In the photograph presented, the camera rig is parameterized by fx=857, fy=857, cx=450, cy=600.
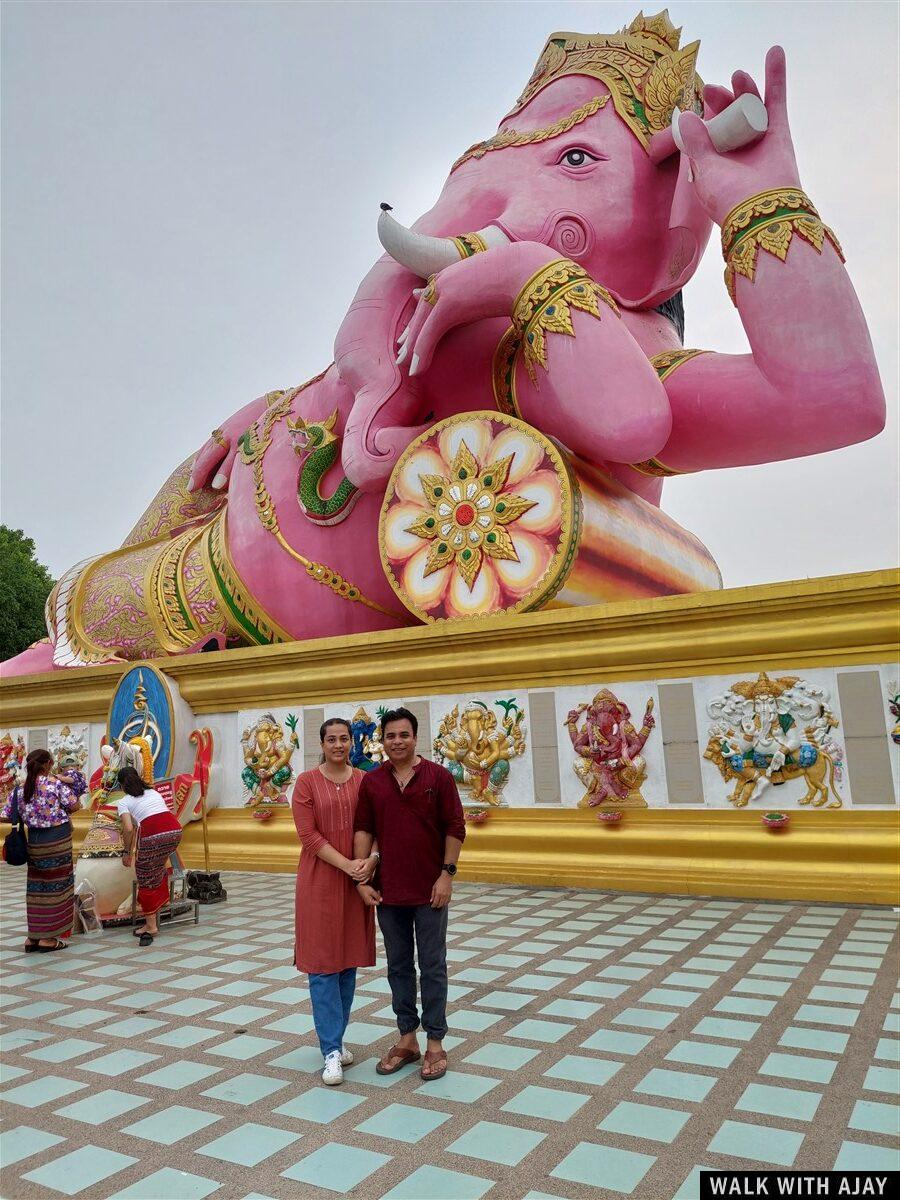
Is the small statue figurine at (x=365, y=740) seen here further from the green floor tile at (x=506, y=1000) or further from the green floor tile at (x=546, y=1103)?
the green floor tile at (x=546, y=1103)

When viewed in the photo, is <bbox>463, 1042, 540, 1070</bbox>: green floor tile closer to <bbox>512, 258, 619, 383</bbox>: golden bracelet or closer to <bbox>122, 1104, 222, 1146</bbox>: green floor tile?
<bbox>122, 1104, 222, 1146</bbox>: green floor tile

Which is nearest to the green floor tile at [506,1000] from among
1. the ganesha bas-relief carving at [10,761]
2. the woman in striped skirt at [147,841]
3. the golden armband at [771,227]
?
the woman in striped skirt at [147,841]

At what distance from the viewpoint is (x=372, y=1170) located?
87.2 inches

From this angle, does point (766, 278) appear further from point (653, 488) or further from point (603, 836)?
point (603, 836)

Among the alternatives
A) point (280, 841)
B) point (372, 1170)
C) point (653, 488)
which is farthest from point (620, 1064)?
point (653, 488)

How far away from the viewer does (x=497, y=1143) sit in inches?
91.5

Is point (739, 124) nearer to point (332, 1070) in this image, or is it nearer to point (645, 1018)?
point (645, 1018)

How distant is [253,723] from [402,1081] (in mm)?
5587

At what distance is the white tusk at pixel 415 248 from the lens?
7.37 meters

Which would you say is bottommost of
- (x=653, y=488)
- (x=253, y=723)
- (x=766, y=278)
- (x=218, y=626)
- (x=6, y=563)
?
(x=253, y=723)

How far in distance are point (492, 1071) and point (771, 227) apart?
6.13m

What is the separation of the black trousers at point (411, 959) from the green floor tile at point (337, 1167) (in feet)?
1.87

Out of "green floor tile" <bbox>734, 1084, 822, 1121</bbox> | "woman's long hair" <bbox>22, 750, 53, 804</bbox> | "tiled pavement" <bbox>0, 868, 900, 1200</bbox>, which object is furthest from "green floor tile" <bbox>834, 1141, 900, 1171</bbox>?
"woman's long hair" <bbox>22, 750, 53, 804</bbox>

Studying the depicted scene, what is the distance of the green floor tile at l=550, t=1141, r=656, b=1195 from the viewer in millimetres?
2109
